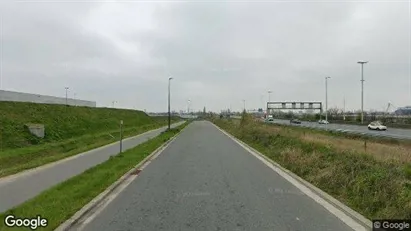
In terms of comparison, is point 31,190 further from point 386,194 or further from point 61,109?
point 61,109

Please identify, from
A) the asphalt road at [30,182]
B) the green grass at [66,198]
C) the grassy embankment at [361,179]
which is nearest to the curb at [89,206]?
the green grass at [66,198]

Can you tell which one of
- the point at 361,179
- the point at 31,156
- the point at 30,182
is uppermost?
the point at 361,179

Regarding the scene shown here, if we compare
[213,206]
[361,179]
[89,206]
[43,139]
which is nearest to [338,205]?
[361,179]

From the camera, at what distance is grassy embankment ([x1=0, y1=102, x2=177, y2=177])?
21.9 m

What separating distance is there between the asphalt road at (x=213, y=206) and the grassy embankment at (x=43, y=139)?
307 inches

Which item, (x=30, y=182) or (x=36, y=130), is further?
(x=36, y=130)

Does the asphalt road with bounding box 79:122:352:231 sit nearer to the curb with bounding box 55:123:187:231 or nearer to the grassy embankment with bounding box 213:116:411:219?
the curb with bounding box 55:123:187:231

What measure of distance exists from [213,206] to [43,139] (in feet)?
89.8

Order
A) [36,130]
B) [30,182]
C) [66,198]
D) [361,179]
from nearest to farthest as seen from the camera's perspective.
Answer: [66,198], [361,179], [30,182], [36,130]

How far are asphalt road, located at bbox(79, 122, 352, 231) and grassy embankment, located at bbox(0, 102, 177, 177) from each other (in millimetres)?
7787

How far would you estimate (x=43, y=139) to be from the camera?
32438 mm

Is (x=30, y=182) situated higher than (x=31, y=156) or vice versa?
(x=30, y=182)

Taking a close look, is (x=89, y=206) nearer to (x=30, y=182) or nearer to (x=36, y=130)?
(x=30, y=182)

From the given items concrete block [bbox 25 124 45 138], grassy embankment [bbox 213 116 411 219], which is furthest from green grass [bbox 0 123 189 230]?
concrete block [bbox 25 124 45 138]
